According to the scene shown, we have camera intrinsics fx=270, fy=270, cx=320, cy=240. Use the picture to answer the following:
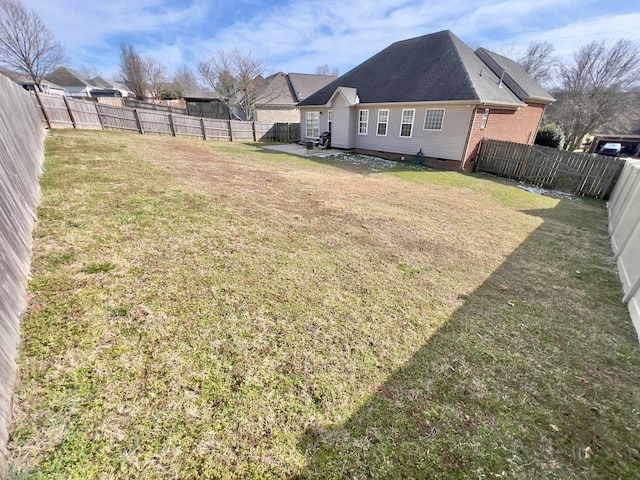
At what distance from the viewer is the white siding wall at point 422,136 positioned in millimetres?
12898

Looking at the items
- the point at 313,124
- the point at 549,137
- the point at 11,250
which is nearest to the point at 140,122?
the point at 313,124

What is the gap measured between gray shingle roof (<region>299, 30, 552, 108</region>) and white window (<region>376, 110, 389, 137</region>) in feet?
2.11

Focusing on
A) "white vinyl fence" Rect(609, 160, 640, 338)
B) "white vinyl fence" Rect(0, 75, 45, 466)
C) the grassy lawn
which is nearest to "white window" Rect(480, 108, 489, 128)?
"white vinyl fence" Rect(609, 160, 640, 338)

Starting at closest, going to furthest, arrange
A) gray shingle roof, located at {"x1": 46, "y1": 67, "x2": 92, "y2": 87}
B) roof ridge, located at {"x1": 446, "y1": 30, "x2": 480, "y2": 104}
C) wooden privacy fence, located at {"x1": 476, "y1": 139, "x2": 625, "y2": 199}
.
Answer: wooden privacy fence, located at {"x1": 476, "y1": 139, "x2": 625, "y2": 199}, roof ridge, located at {"x1": 446, "y1": 30, "x2": 480, "y2": 104}, gray shingle roof, located at {"x1": 46, "y1": 67, "x2": 92, "y2": 87}

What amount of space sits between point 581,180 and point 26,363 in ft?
50.4

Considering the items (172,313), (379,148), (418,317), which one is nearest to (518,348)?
(418,317)

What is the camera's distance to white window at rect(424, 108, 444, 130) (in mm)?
13453

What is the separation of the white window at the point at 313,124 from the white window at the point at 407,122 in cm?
702

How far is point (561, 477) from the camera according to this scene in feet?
5.87

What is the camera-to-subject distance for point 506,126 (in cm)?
1513

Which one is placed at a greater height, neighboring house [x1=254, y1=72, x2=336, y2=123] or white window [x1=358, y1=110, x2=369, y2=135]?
neighboring house [x1=254, y1=72, x2=336, y2=123]

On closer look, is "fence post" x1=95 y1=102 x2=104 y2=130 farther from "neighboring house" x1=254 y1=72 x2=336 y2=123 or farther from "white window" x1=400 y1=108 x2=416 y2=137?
"white window" x1=400 y1=108 x2=416 y2=137

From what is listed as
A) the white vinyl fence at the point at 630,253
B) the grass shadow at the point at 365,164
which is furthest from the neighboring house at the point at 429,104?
the white vinyl fence at the point at 630,253

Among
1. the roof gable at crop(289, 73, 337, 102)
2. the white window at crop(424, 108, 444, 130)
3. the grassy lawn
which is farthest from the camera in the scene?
the roof gable at crop(289, 73, 337, 102)
